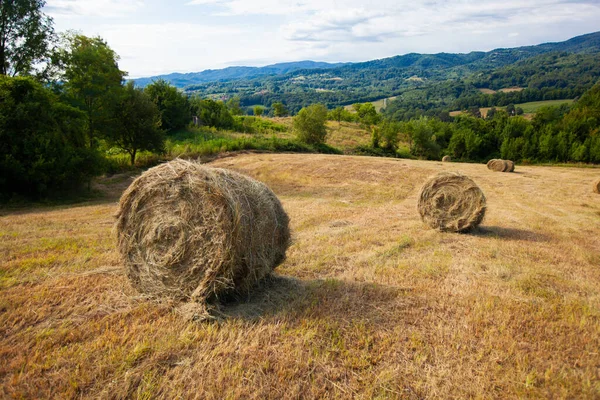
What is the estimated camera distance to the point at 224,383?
3.41 metres

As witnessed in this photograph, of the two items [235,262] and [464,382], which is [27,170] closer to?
[235,262]

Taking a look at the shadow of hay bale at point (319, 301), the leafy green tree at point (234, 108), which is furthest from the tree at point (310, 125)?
the shadow of hay bale at point (319, 301)

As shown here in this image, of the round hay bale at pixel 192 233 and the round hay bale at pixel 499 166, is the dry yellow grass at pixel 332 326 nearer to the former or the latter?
the round hay bale at pixel 192 233

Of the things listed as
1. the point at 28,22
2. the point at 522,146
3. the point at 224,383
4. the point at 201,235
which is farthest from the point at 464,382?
the point at 522,146

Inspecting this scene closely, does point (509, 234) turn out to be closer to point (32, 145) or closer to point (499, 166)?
point (499, 166)

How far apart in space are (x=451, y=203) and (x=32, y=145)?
52.6 feet

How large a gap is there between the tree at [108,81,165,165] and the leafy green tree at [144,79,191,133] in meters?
11.9

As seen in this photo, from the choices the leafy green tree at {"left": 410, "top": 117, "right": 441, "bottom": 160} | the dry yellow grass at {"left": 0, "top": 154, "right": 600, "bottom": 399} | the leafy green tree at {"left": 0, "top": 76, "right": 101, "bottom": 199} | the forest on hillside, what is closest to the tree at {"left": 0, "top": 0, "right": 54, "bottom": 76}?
the forest on hillside

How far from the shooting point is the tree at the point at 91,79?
21375mm

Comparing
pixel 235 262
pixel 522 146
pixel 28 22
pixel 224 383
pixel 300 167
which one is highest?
pixel 28 22

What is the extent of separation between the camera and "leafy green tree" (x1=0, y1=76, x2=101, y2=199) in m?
13.8

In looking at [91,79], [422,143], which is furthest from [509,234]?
[422,143]

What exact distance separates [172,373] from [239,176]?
2953 millimetres

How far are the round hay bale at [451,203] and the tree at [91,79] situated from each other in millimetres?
20715
